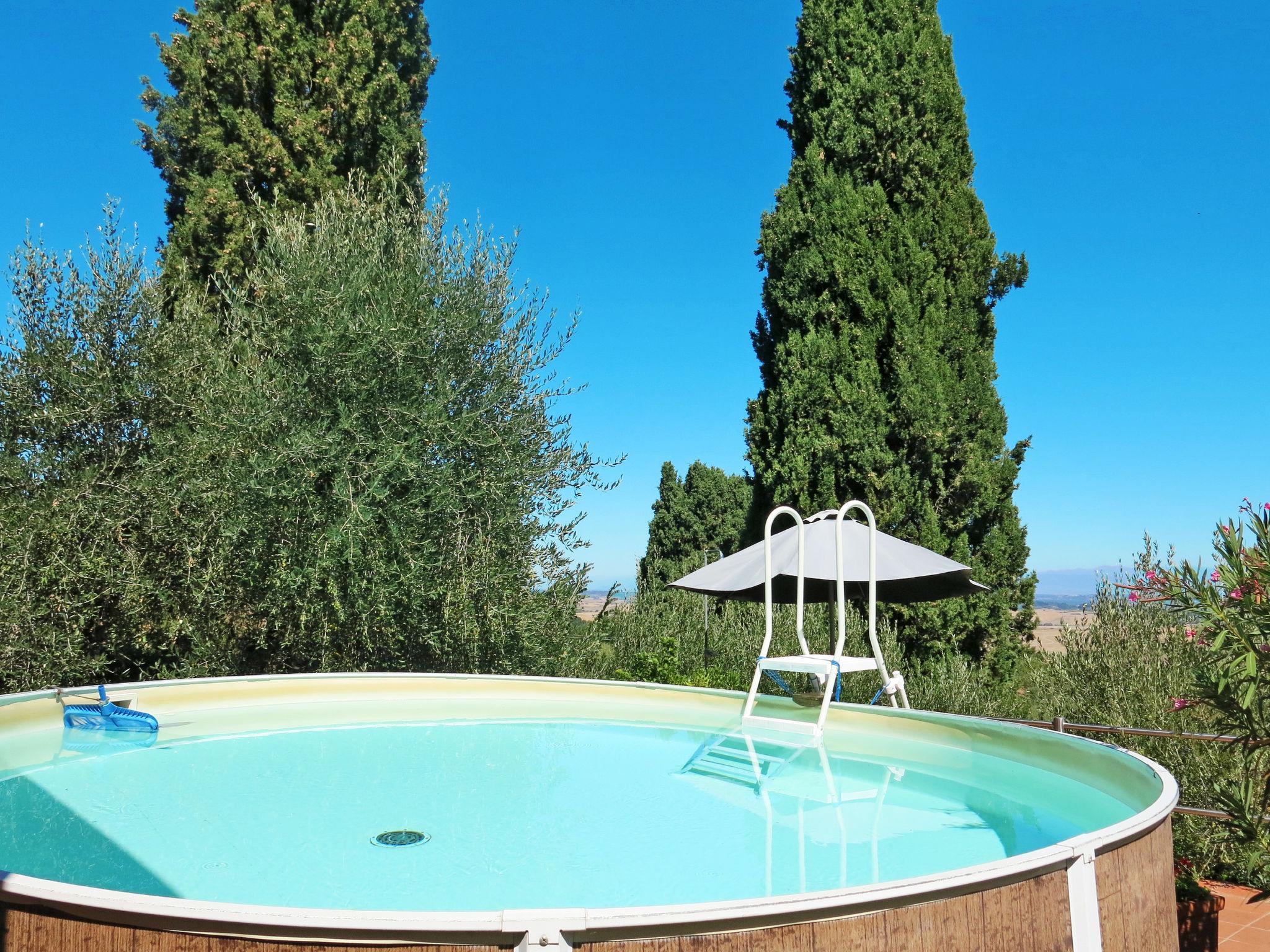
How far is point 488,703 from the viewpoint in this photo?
847 centimetres

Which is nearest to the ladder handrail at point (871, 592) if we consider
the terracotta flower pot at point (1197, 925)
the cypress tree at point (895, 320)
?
the terracotta flower pot at point (1197, 925)

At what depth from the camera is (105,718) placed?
721 cm

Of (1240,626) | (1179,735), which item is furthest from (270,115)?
(1240,626)

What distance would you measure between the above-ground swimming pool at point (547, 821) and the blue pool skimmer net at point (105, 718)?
65 mm

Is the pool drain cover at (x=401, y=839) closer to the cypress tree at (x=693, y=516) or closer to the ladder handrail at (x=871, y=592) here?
the ladder handrail at (x=871, y=592)

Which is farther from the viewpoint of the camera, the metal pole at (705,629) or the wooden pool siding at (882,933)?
the metal pole at (705,629)

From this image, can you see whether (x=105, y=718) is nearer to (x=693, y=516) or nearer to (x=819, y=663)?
(x=819, y=663)

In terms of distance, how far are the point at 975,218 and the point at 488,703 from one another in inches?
338

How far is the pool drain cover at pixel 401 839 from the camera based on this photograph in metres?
4.65

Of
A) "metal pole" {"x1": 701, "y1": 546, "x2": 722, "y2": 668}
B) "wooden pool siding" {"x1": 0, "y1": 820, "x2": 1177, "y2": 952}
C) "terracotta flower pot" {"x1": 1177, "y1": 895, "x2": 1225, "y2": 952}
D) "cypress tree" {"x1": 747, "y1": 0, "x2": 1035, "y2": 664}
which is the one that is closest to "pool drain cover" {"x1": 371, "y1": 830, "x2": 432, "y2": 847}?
"wooden pool siding" {"x1": 0, "y1": 820, "x2": 1177, "y2": 952}

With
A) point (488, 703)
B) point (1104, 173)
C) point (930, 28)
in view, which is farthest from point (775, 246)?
point (1104, 173)

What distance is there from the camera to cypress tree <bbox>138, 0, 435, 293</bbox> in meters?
12.6

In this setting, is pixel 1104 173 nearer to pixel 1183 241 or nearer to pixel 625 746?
pixel 1183 241

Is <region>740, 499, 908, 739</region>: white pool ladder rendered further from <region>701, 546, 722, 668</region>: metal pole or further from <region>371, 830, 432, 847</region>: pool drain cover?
<region>701, 546, 722, 668</region>: metal pole
